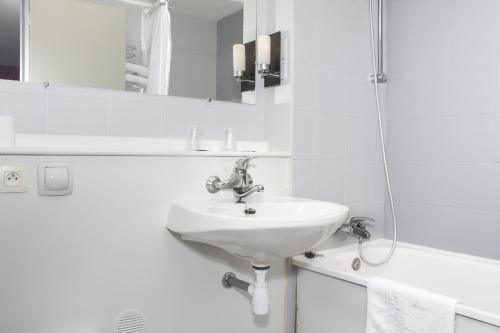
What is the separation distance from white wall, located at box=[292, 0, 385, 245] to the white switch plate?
40.2 inches

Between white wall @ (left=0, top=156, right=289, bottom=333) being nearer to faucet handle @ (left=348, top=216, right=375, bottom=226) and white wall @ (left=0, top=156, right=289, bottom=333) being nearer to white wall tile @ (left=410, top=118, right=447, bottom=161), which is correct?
faucet handle @ (left=348, top=216, right=375, bottom=226)

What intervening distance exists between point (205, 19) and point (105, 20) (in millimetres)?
424

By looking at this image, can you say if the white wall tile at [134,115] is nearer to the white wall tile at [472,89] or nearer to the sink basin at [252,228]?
the sink basin at [252,228]

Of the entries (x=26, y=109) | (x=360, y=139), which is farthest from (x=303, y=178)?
(x=26, y=109)

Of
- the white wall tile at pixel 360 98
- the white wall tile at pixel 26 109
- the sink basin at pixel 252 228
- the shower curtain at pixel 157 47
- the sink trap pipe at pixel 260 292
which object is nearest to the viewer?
the sink basin at pixel 252 228

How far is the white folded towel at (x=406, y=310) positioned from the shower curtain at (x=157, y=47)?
41.6 inches

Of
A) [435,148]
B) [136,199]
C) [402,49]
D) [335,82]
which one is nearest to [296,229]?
[136,199]

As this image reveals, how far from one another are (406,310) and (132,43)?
1321 millimetres

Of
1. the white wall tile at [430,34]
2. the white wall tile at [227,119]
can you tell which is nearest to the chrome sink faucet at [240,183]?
the white wall tile at [227,119]

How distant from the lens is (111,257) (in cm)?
132

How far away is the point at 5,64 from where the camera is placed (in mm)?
1250

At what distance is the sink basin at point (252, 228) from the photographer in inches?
44.4

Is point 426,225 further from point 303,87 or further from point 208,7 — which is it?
point 208,7

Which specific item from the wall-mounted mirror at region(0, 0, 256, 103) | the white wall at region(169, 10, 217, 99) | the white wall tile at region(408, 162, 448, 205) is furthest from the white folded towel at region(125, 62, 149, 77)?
the white wall tile at region(408, 162, 448, 205)
